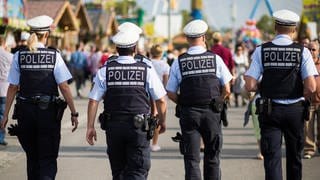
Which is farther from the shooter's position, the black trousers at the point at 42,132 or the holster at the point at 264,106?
the black trousers at the point at 42,132

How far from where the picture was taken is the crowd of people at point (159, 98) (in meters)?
7.50

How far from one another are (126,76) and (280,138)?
1.69m

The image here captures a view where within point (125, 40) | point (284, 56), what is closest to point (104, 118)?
point (125, 40)

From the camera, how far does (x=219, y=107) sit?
8.35 m

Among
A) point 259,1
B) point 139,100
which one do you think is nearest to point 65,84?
point 139,100

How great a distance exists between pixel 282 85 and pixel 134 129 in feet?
5.24

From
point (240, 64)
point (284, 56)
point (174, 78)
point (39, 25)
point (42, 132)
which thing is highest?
point (39, 25)

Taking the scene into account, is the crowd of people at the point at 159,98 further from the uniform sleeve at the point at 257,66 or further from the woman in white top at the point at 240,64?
the woman in white top at the point at 240,64

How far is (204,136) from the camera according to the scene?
8.41 meters

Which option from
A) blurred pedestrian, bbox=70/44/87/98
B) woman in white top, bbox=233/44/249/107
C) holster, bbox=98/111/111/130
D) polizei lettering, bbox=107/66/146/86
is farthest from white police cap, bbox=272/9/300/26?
blurred pedestrian, bbox=70/44/87/98

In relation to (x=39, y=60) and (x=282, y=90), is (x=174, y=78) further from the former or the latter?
(x=39, y=60)

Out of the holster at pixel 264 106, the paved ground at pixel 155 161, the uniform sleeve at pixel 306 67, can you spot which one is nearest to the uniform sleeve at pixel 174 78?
the holster at pixel 264 106

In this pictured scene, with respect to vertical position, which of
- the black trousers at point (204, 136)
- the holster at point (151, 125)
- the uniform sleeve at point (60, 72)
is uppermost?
the uniform sleeve at point (60, 72)

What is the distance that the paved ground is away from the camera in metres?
10.4
